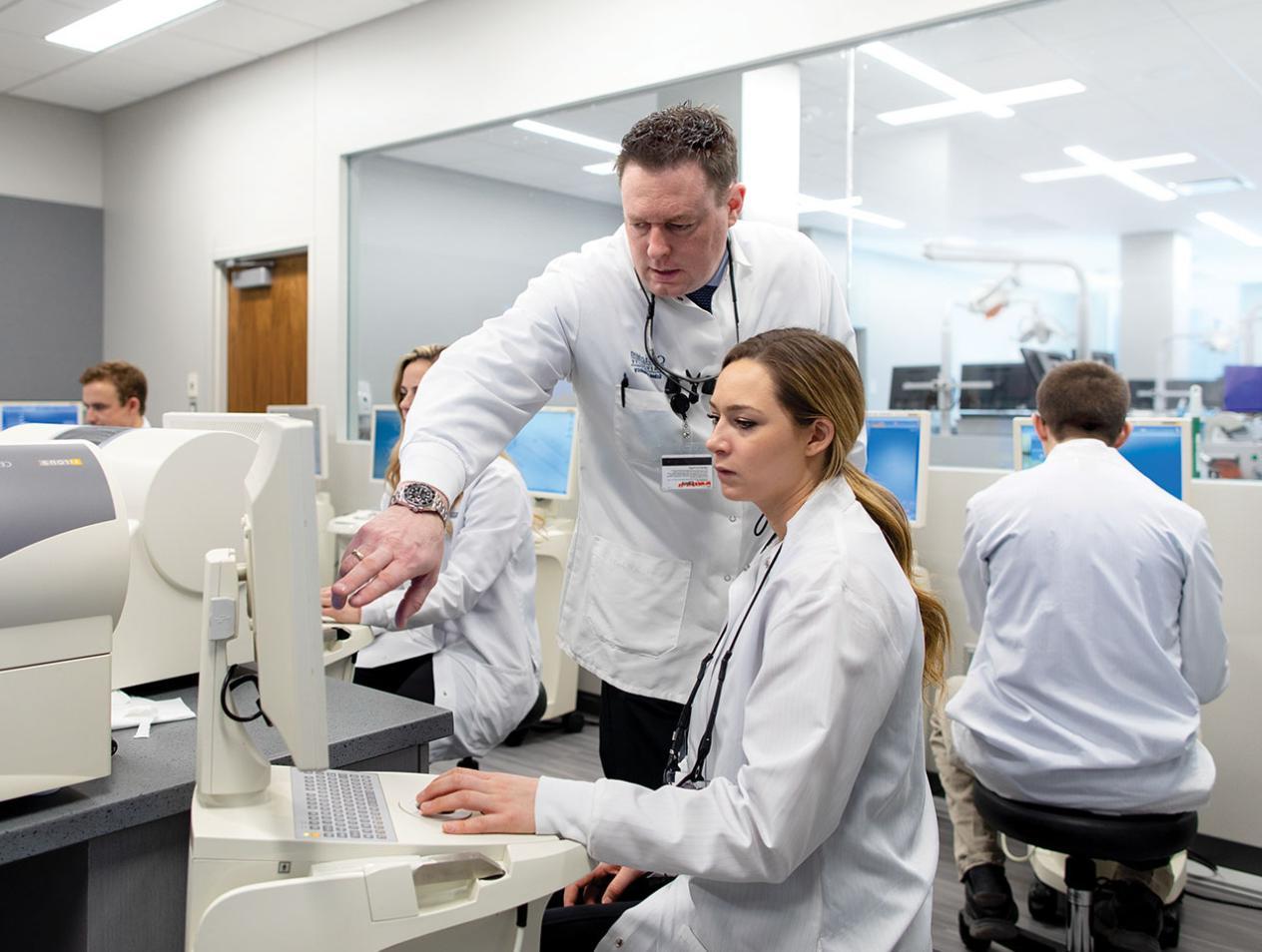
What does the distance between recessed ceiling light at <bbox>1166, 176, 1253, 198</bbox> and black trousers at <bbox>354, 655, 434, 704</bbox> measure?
5653 millimetres

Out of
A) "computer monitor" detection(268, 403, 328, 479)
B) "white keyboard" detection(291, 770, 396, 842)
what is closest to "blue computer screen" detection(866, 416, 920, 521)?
"white keyboard" detection(291, 770, 396, 842)

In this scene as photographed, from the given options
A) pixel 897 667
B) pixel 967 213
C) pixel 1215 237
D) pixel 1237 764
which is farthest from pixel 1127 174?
pixel 897 667

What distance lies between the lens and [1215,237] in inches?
311

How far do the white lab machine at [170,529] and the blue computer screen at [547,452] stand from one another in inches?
83.1

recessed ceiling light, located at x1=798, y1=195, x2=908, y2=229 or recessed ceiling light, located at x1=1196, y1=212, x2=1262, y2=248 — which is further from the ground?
recessed ceiling light, located at x1=1196, y1=212, x2=1262, y2=248

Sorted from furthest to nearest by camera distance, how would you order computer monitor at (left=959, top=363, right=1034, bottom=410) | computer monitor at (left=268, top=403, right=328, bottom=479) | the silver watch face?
1. computer monitor at (left=268, top=403, right=328, bottom=479)
2. computer monitor at (left=959, top=363, right=1034, bottom=410)
3. the silver watch face

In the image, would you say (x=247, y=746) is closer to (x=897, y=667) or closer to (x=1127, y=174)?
(x=897, y=667)

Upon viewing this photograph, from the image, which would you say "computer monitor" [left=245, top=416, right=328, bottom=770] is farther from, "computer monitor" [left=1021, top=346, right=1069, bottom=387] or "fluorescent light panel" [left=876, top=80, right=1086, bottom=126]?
"fluorescent light panel" [left=876, top=80, right=1086, bottom=126]

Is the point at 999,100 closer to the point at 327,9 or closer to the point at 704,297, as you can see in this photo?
the point at 327,9

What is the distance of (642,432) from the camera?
160cm

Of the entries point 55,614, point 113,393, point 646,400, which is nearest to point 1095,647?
point 646,400

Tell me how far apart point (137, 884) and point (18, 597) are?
36 cm

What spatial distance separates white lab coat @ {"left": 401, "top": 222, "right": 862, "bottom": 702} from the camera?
1.58 m

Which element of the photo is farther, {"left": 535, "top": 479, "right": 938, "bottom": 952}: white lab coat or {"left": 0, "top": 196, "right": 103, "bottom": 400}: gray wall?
{"left": 0, "top": 196, "right": 103, "bottom": 400}: gray wall
